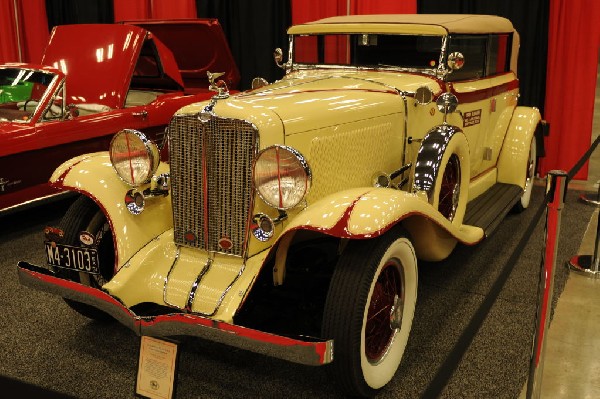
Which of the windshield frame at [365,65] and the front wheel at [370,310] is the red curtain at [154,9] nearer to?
the windshield frame at [365,65]

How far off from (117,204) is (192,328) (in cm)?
80

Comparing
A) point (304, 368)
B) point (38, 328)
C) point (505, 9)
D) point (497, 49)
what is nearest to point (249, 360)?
point (304, 368)

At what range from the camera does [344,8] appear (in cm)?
614

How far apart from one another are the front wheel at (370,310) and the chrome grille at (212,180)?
19.0 inches

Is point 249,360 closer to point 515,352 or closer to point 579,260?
point 515,352

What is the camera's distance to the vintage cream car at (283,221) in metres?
2.10

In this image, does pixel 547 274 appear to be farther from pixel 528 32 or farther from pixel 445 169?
pixel 528 32

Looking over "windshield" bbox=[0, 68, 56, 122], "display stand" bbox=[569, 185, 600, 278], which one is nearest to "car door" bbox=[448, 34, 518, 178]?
"display stand" bbox=[569, 185, 600, 278]

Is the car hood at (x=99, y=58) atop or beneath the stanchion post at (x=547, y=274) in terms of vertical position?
atop

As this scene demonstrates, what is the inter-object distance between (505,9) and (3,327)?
4826 mm

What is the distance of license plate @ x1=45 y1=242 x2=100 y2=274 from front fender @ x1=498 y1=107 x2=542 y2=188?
Result: 2950mm

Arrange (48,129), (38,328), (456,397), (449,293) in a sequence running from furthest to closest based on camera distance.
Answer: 1. (48,129)
2. (449,293)
3. (38,328)
4. (456,397)

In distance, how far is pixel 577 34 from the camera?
5.26 m

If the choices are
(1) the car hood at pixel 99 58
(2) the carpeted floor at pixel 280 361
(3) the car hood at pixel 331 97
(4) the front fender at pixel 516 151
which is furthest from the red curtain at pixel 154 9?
(2) the carpeted floor at pixel 280 361
